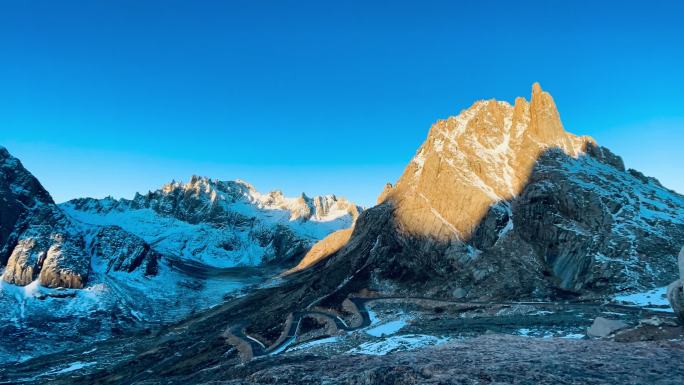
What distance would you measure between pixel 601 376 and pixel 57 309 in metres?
184

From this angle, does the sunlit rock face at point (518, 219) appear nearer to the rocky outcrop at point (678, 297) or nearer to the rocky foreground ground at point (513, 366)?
the rocky outcrop at point (678, 297)

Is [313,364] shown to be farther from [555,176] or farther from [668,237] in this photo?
[555,176]

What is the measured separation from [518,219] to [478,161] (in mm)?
26399

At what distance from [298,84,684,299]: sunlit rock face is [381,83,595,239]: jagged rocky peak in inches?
13.9

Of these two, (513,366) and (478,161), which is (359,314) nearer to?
(478,161)

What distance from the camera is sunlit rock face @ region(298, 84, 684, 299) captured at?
90.2 meters

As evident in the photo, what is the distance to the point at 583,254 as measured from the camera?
91.8 metres

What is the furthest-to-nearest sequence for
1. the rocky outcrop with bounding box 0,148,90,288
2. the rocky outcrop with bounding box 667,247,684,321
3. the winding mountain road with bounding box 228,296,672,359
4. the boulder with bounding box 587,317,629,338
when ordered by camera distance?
the rocky outcrop with bounding box 0,148,90,288
the winding mountain road with bounding box 228,296,672,359
the boulder with bounding box 587,317,629,338
the rocky outcrop with bounding box 667,247,684,321

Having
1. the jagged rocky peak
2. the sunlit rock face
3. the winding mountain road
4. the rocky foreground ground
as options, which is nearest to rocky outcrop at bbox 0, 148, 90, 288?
the winding mountain road

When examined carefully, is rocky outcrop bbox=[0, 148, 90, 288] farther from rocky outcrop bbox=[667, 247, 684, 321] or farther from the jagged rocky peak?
rocky outcrop bbox=[667, 247, 684, 321]

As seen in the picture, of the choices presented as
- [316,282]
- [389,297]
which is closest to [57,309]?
[316,282]

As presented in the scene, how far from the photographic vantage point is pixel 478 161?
5167 inches

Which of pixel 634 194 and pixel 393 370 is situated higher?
pixel 634 194

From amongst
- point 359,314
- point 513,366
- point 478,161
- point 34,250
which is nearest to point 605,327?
point 513,366
